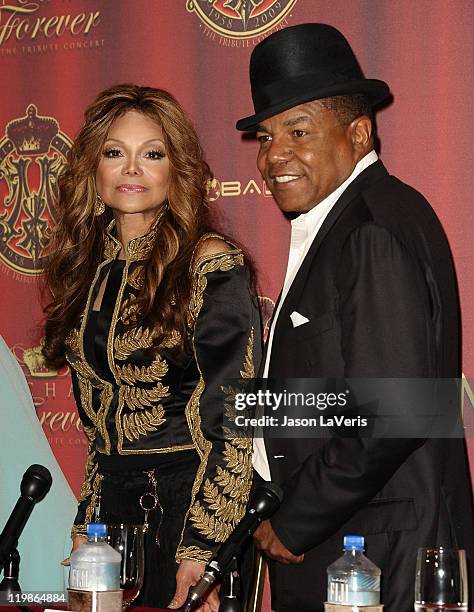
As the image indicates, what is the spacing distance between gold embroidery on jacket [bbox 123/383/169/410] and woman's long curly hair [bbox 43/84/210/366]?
132 millimetres

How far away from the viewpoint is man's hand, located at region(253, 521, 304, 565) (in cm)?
222

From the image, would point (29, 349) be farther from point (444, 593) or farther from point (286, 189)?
point (444, 593)

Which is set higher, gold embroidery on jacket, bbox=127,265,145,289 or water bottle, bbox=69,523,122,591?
gold embroidery on jacket, bbox=127,265,145,289

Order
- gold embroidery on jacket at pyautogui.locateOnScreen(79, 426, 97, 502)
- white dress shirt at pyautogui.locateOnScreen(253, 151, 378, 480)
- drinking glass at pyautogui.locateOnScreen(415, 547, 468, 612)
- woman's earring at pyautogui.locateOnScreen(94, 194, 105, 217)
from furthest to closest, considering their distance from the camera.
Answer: woman's earring at pyautogui.locateOnScreen(94, 194, 105, 217) → gold embroidery on jacket at pyautogui.locateOnScreen(79, 426, 97, 502) → white dress shirt at pyautogui.locateOnScreen(253, 151, 378, 480) → drinking glass at pyautogui.locateOnScreen(415, 547, 468, 612)

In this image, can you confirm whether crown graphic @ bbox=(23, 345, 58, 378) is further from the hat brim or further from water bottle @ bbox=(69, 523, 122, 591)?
water bottle @ bbox=(69, 523, 122, 591)

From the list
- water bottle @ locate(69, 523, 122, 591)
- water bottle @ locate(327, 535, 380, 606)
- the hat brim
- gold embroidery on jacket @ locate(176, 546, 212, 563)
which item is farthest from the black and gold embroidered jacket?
water bottle @ locate(327, 535, 380, 606)

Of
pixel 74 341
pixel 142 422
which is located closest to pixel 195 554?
pixel 142 422

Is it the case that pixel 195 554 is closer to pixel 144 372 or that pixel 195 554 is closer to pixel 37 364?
pixel 144 372

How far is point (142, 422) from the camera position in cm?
270

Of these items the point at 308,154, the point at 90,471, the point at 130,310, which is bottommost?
the point at 90,471

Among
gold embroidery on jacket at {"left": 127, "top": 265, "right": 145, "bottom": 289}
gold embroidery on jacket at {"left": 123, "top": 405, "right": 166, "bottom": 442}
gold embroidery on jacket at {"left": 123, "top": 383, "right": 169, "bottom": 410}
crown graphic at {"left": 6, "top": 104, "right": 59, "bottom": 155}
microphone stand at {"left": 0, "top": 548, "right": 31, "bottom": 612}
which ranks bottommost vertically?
microphone stand at {"left": 0, "top": 548, "right": 31, "bottom": 612}

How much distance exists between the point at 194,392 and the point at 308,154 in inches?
26.3

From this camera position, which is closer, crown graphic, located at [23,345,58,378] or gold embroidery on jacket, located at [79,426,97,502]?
gold embroidery on jacket, located at [79,426,97,502]

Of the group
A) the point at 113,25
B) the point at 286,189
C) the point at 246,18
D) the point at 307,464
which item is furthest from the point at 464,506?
the point at 113,25
